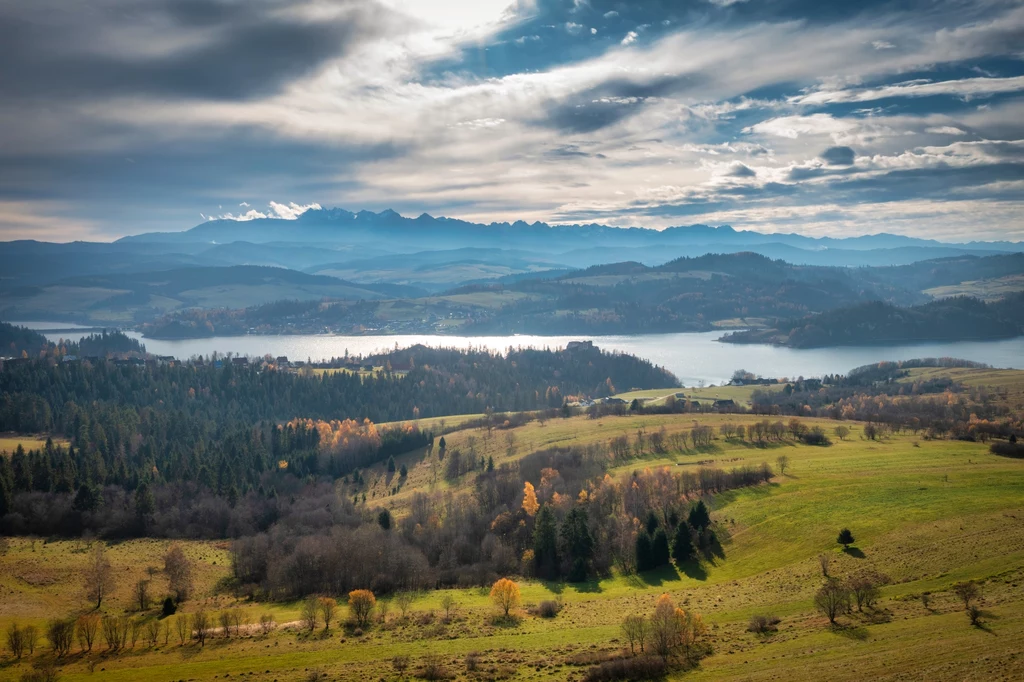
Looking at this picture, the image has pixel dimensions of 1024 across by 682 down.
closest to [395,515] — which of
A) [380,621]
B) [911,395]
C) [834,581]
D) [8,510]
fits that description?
[380,621]

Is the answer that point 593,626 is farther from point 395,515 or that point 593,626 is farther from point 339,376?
point 339,376

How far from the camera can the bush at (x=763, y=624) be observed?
40.6 m

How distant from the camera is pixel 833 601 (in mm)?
39875

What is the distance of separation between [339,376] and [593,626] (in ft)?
504

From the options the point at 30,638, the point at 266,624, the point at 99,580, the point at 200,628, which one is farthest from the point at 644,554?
the point at 30,638

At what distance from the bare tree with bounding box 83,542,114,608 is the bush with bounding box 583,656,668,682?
4135cm

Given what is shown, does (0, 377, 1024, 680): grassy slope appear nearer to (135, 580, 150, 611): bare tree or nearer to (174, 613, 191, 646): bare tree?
(135, 580, 150, 611): bare tree

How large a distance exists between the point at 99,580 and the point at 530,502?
4297 cm

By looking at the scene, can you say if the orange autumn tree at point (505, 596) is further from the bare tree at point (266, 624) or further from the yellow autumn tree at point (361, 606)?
the bare tree at point (266, 624)

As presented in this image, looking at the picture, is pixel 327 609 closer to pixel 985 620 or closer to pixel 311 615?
pixel 311 615

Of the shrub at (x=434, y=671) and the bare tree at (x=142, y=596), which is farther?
the bare tree at (x=142, y=596)

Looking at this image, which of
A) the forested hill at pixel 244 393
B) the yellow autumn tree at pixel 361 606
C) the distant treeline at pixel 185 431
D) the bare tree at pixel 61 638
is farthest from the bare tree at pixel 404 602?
the forested hill at pixel 244 393

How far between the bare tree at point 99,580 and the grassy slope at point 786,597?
1.25 meters

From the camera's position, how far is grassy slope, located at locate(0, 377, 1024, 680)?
3469 centimetres
